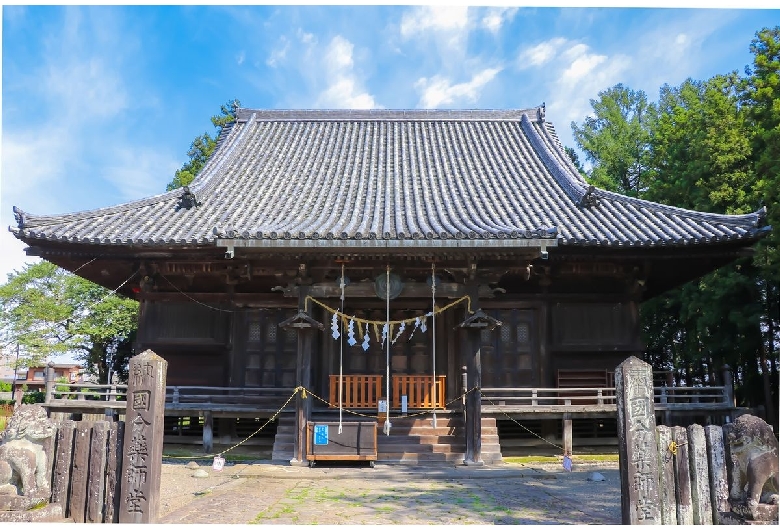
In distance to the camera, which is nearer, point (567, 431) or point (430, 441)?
point (430, 441)

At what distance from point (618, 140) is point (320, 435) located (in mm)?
25249

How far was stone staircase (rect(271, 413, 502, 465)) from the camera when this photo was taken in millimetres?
11773

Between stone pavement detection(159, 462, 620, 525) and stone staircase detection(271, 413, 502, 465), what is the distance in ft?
1.59

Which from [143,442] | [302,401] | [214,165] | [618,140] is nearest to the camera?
[143,442]

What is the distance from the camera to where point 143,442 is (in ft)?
21.8

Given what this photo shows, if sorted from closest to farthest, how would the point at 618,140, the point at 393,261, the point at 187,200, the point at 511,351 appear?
the point at 393,261
the point at 511,351
the point at 187,200
the point at 618,140

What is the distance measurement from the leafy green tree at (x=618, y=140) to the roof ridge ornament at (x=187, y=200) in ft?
64.9

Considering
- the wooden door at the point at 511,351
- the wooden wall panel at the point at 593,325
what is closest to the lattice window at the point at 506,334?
the wooden door at the point at 511,351

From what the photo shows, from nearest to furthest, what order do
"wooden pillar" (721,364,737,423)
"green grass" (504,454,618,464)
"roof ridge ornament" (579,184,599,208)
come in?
1. "green grass" (504,454,618,464)
2. "wooden pillar" (721,364,737,423)
3. "roof ridge ornament" (579,184,599,208)

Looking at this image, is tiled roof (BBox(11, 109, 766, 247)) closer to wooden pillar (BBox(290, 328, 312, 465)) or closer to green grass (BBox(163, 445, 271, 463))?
wooden pillar (BBox(290, 328, 312, 465))

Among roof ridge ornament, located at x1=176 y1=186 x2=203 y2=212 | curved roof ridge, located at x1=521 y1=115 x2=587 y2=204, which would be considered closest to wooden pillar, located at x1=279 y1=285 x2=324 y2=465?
roof ridge ornament, located at x1=176 y1=186 x2=203 y2=212

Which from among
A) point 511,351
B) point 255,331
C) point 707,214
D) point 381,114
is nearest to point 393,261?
point 511,351

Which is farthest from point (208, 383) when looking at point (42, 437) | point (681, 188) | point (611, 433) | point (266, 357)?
point (681, 188)

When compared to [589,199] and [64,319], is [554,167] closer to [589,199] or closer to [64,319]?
[589,199]
